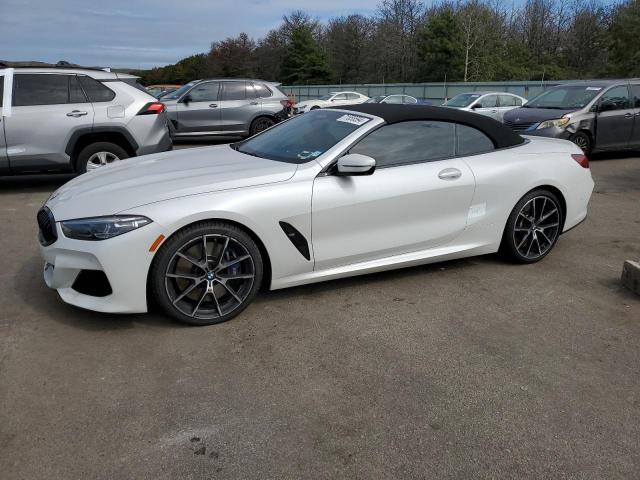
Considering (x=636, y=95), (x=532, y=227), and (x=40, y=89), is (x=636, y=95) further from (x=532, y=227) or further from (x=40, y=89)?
(x=40, y=89)

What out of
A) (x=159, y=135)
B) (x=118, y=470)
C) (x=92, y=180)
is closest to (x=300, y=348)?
(x=118, y=470)

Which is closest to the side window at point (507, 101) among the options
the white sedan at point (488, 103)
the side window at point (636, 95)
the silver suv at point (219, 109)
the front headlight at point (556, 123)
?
the white sedan at point (488, 103)

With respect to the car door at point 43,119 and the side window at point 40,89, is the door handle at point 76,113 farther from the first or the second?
the side window at point 40,89

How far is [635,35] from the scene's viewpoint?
39500 mm

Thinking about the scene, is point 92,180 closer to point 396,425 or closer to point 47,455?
point 47,455

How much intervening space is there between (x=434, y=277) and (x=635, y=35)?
4388 centimetres

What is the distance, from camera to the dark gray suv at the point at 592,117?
10367 millimetres

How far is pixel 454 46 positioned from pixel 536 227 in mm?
55641

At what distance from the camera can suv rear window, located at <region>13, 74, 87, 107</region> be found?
24.3 ft

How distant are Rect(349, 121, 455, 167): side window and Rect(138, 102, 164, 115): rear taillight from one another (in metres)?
5.03

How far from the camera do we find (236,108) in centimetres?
1305

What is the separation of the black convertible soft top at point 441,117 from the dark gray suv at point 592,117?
20.4ft

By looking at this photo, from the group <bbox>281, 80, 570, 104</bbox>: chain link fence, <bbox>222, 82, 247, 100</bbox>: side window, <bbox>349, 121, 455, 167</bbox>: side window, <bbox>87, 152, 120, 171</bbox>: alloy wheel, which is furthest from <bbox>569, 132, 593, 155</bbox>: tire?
<bbox>281, 80, 570, 104</bbox>: chain link fence

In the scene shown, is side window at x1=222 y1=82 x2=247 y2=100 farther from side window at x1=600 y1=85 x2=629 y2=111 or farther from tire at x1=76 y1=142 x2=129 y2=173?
side window at x1=600 y1=85 x2=629 y2=111
